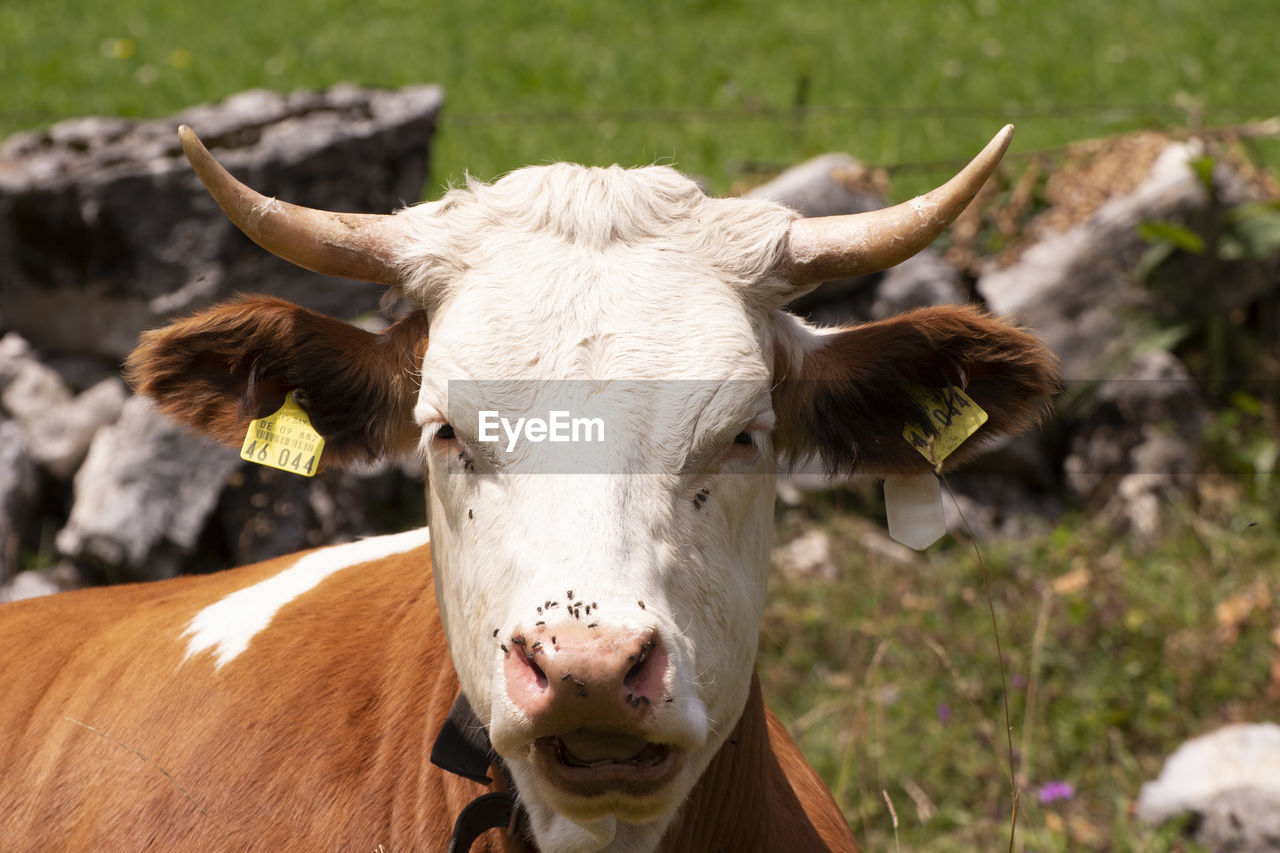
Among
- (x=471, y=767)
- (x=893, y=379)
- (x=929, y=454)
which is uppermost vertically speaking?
(x=893, y=379)

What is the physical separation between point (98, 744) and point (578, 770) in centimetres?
157

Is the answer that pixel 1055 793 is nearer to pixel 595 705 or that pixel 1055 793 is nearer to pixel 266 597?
pixel 266 597

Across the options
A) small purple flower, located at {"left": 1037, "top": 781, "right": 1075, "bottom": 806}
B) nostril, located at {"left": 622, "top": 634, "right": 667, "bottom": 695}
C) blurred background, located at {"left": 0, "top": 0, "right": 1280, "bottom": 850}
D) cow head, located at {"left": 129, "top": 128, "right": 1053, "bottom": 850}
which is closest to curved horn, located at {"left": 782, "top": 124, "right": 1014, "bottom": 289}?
cow head, located at {"left": 129, "top": 128, "right": 1053, "bottom": 850}

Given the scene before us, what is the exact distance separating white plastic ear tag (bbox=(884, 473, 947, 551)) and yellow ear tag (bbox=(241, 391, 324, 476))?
1.28 m

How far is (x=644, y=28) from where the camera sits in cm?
1279

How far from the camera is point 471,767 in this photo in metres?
2.49

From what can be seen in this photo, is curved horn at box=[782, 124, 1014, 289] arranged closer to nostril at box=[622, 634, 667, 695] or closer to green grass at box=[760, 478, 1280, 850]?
nostril at box=[622, 634, 667, 695]

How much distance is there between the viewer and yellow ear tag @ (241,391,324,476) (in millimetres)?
2627

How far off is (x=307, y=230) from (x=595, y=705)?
1164 millimetres

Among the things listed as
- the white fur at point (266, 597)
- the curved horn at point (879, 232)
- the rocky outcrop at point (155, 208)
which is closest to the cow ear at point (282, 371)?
the white fur at point (266, 597)

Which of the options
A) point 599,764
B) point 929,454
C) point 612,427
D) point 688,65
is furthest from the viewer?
point 688,65

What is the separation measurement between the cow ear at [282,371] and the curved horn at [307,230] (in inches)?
6.3

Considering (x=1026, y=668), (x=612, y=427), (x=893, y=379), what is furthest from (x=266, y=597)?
(x=1026, y=668)

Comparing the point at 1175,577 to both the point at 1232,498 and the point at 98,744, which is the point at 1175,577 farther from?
the point at 98,744
